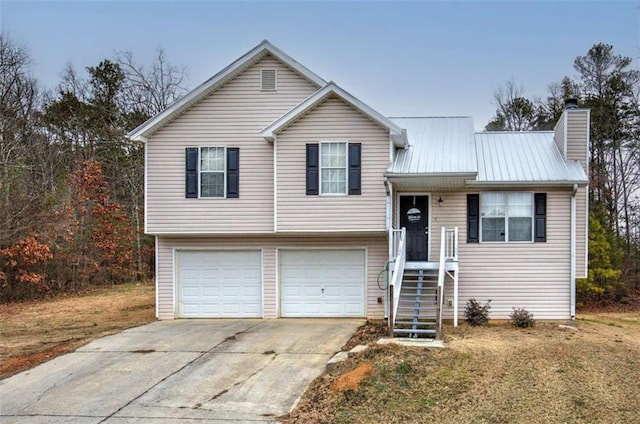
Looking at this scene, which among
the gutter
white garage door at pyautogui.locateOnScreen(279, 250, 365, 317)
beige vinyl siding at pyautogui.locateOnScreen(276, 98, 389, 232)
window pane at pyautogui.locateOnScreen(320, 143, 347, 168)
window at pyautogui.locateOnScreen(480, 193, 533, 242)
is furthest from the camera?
white garage door at pyautogui.locateOnScreen(279, 250, 365, 317)

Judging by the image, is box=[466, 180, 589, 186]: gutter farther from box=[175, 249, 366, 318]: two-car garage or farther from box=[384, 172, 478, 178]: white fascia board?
box=[175, 249, 366, 318]: two-car garage

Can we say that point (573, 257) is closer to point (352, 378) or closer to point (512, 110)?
point (352, 378)

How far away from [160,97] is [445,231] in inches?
864

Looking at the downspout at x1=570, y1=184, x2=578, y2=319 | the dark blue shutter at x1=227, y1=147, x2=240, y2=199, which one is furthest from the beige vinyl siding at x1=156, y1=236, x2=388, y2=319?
the downspout at x1=570, y1=184, x2=578, y2=319

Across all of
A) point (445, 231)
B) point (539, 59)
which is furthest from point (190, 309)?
point (539, 59)

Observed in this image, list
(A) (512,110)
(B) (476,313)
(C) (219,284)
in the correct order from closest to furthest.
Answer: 1. (B) (476,313)
2. (C) (219,284)
3. (A) (512,110)

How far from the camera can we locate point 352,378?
27.9 feet

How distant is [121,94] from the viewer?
101 feet

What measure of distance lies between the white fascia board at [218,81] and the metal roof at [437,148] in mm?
3026

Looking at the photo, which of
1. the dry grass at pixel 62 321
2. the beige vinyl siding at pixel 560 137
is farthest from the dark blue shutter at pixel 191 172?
the beige vinyl siding at pixel 560 137

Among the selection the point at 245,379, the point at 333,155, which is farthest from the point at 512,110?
the point at 245,379

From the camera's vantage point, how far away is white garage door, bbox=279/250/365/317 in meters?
14.7

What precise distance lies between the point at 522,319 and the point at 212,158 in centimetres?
875

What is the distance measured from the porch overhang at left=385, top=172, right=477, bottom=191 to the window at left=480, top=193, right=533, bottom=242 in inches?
36.9
